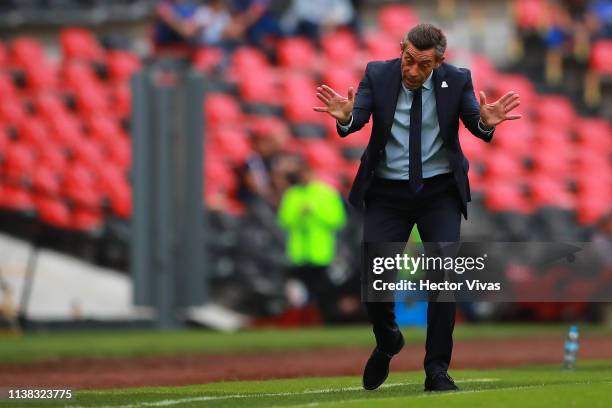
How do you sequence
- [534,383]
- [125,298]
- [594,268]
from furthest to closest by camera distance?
[125,298], [594,268], [534,383]

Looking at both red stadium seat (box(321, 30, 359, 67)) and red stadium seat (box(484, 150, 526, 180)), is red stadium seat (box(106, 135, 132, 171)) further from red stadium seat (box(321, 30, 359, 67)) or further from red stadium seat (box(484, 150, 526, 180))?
red stadium seat (box(484, 150, 526, 180))

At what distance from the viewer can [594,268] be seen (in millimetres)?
9633

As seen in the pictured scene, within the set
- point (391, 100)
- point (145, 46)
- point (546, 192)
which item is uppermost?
point (145, 46)

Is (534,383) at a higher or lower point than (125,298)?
lower

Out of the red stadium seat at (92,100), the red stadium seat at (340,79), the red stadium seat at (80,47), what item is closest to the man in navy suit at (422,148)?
the red stadium seat at (92,100)

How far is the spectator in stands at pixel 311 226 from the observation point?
57.3ft

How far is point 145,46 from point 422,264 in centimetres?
2004

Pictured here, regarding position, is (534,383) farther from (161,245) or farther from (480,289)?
(161,245)

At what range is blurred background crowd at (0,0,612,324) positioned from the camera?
18.2m

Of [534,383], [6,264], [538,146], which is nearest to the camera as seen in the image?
[534,383]

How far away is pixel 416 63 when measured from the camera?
7.38m

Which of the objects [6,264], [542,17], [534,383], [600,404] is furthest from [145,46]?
[600,404]

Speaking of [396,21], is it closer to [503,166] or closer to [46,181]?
[503,166]

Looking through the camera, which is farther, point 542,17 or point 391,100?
point 542,17
